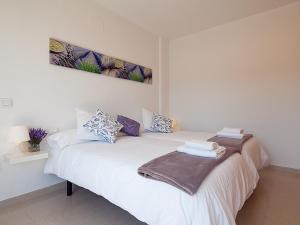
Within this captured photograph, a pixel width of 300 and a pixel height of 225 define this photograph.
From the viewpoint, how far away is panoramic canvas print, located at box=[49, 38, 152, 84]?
246 centimetres

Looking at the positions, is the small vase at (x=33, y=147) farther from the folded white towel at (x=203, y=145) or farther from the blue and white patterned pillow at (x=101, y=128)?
the folded white towel at (x=203, y=145)

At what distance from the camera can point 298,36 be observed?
120 inches

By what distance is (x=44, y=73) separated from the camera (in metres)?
2.35

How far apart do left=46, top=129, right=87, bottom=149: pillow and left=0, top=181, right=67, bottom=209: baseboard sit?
0.55 meters

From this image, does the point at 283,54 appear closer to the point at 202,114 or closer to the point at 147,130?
the point at 202,114

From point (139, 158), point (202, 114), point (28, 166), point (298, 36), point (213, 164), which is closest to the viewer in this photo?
point (213, 164)

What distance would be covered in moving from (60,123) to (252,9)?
354cm

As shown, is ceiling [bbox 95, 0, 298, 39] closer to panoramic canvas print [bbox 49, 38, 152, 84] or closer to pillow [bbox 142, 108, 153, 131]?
panoramic canvas print [bbox 49, 38, 152, 84]

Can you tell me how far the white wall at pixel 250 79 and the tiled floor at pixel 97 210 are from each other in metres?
1.17

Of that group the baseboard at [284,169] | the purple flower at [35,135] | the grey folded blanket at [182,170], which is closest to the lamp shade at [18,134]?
the purple flower at [35,135]

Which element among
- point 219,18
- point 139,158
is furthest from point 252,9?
point 139,158

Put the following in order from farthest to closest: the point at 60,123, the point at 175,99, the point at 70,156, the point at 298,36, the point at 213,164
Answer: the point at 175,99
the point at 298,36
the point at 60,123
the point at 70,156
the point at 213,164

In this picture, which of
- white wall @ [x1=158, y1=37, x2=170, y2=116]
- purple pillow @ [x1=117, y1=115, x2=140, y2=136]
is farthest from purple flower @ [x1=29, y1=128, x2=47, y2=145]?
white wall @ [x1=158, y1=37, x2=170, y2=116]

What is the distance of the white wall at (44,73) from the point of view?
2.07 meters
